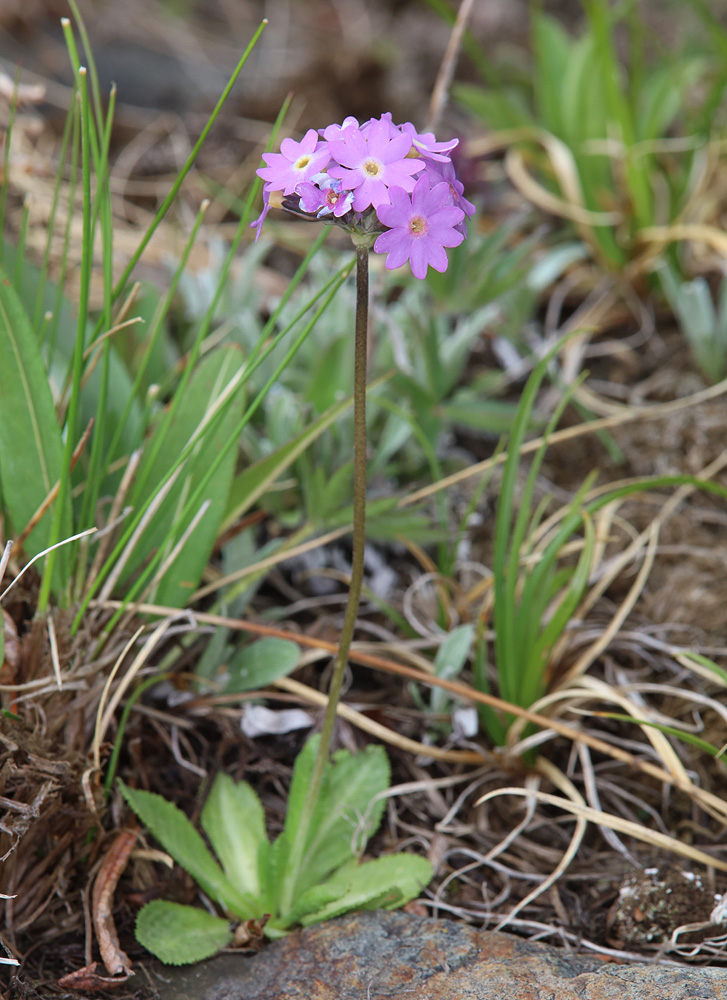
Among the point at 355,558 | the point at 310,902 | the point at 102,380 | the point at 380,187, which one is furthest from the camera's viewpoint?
the point at 102,380

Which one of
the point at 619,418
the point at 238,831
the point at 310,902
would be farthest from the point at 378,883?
the point at 619,418

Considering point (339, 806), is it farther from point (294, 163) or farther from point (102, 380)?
point (294, 163)

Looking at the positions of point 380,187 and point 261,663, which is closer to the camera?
point 380,187

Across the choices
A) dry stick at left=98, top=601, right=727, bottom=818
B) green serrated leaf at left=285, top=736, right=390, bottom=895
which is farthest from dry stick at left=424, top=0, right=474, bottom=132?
green serrated leaf at left=285, top=736, right=390, bottom=895

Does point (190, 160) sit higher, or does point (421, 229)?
point (190, 160)

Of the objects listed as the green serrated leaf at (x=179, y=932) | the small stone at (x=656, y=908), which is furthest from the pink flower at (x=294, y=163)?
the small stone at (x=656, y=908)

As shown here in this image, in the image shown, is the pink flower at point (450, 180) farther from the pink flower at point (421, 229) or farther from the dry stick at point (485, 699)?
the dry stick at point (485, 699)

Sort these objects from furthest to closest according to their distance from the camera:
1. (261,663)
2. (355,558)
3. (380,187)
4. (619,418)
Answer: (619,418)
(261,663)
(355,558)
(380,187)
